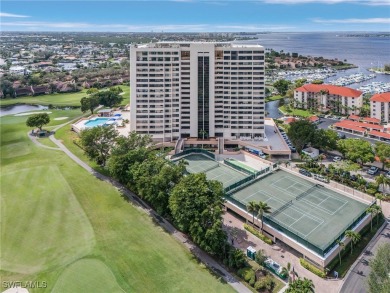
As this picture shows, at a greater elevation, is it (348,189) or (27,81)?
(27,81)

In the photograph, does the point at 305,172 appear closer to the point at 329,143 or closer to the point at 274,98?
the point at 329,143

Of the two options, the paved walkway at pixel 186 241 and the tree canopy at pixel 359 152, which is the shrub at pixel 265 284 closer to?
the paved walkway at pixel 186 241

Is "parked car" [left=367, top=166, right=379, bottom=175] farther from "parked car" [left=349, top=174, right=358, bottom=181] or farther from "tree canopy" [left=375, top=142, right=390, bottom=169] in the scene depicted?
"parked car" [left=349, top=174, right=358, bottom=181]

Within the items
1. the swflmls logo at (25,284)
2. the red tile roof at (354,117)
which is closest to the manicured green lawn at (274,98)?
the red tile roof at (354,117)

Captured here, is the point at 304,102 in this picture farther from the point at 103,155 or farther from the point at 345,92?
the point at 103,155

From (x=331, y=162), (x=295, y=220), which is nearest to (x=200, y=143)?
(x=331, y=162)

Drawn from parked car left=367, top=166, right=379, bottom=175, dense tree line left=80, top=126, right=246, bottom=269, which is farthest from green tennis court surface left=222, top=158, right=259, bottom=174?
parked car left=367, top=166, right=379, bottom=175

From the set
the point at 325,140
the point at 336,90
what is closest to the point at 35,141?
the point at 325,140
